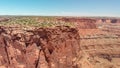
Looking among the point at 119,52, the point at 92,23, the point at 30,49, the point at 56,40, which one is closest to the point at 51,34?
the point at 56,40

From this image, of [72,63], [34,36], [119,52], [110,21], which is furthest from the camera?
[110,21]

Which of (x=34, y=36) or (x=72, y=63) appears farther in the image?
(x=72, y=63)

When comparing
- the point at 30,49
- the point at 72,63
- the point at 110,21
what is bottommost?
the point at 110,21

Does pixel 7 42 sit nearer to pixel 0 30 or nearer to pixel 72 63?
pixel 0 30

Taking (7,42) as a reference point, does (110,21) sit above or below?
below

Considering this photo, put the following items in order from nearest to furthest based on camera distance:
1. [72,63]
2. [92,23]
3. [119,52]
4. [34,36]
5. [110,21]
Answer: [34,36] → [72,63] → [119,52] → [92,23] → [110,21]

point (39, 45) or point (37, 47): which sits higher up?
point (39, 45)
